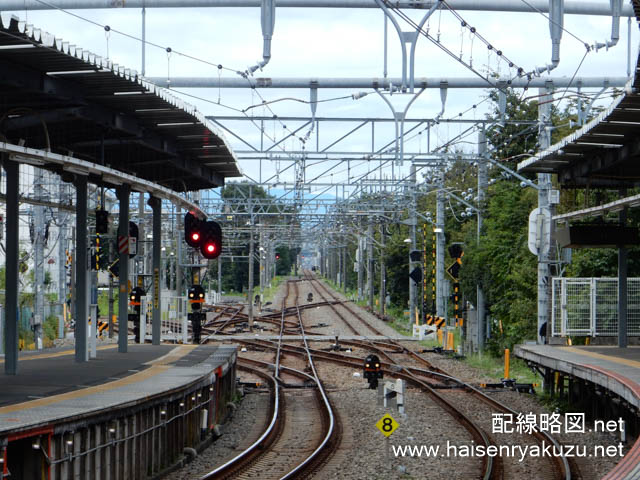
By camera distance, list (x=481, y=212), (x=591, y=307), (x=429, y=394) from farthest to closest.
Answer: (x=481, y=212) → (x=591, y=307) → (x=429, y=394)

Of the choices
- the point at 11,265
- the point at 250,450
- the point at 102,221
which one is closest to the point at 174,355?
the point at 102,221

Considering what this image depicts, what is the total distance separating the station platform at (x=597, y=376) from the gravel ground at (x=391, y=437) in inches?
20.0

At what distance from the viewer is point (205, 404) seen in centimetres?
1356

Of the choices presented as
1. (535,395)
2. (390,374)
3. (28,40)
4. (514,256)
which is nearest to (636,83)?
(28,40)

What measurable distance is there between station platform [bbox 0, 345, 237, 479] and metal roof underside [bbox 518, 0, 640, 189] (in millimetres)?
6678

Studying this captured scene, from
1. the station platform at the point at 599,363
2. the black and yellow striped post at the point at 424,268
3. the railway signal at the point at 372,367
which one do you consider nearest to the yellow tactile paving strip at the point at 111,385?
the railway signal at the point at 372,367

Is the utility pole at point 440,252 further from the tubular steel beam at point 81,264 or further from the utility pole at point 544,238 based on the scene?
the tubular steel beam at point 81,264

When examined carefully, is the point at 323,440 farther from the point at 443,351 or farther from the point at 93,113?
the point at 443,351

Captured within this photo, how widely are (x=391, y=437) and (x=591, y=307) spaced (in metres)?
7.12

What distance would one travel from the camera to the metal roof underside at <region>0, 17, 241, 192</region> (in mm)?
10203

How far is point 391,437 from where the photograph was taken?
13.3m

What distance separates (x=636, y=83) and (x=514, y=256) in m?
16.5

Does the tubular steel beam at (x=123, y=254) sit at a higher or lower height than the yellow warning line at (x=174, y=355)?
higher

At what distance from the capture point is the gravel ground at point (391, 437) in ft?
36.2
